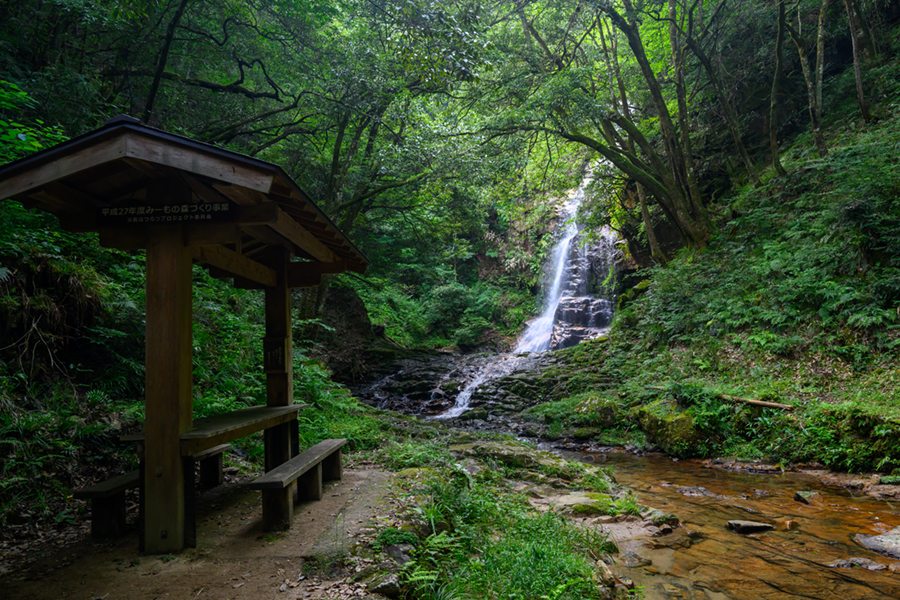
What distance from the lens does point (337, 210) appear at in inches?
470

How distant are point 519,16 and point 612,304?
11.2 m

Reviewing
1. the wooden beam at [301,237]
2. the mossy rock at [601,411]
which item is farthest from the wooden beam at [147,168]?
the mossy rock at [601,411]

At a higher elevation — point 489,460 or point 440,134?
point 440,134

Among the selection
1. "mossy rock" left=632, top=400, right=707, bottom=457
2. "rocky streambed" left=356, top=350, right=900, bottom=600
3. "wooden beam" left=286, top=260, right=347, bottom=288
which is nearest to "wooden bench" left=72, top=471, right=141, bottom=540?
"wooden beam" left=286, top=260, right=347, bottom=288

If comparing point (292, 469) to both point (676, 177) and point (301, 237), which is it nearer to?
point (301, 237)

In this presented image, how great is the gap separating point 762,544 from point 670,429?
4.03 metres

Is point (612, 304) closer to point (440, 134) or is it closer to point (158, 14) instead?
point (440, 134)

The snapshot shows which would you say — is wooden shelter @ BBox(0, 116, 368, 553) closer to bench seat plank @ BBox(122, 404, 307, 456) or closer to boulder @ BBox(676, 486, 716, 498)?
bench seat plank @ BBox(122, 404, 307, 456)

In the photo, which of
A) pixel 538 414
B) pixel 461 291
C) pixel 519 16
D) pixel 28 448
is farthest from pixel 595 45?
pixel 28 448

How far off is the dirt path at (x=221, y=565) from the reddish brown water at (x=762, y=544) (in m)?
2.51

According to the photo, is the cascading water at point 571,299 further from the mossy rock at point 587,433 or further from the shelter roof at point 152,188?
the shelter roof at point 152,188

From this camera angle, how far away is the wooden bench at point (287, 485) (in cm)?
361

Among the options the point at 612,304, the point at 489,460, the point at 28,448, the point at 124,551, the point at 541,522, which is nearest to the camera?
the point at 124,551

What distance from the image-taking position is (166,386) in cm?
345
